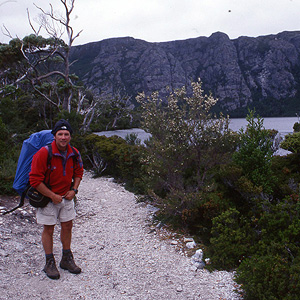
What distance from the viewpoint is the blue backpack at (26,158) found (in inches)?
142

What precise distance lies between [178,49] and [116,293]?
20193 centimetres

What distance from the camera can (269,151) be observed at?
19.6 feet

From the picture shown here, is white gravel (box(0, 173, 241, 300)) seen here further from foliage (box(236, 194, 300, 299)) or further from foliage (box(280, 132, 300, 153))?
→ foliage (box(280, 132, 300, 153))

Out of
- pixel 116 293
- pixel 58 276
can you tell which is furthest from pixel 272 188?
pixel 58 276

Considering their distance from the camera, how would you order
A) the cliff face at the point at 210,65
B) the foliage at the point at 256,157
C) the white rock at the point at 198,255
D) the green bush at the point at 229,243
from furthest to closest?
the cliff face at the point at 210,65 < the foliage at the point at 256,157 < the white rock at the point at 198,255 < the green bush at the point at 229,243

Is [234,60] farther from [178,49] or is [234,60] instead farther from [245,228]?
[245,228]

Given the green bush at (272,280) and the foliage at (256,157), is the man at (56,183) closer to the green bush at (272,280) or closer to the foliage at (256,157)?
the green bush at (272,280)

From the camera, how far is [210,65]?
583 feet

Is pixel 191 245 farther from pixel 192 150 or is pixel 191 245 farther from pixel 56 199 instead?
pixel 56 199

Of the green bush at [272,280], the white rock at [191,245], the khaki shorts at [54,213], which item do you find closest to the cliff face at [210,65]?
the white rock at [191,245]

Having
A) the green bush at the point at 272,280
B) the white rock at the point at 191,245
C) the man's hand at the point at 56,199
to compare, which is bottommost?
the white rock at the point at 191,245

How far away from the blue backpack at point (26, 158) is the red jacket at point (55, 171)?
0.15 m

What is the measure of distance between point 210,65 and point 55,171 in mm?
187141

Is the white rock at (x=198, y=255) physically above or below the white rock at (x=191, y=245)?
above
